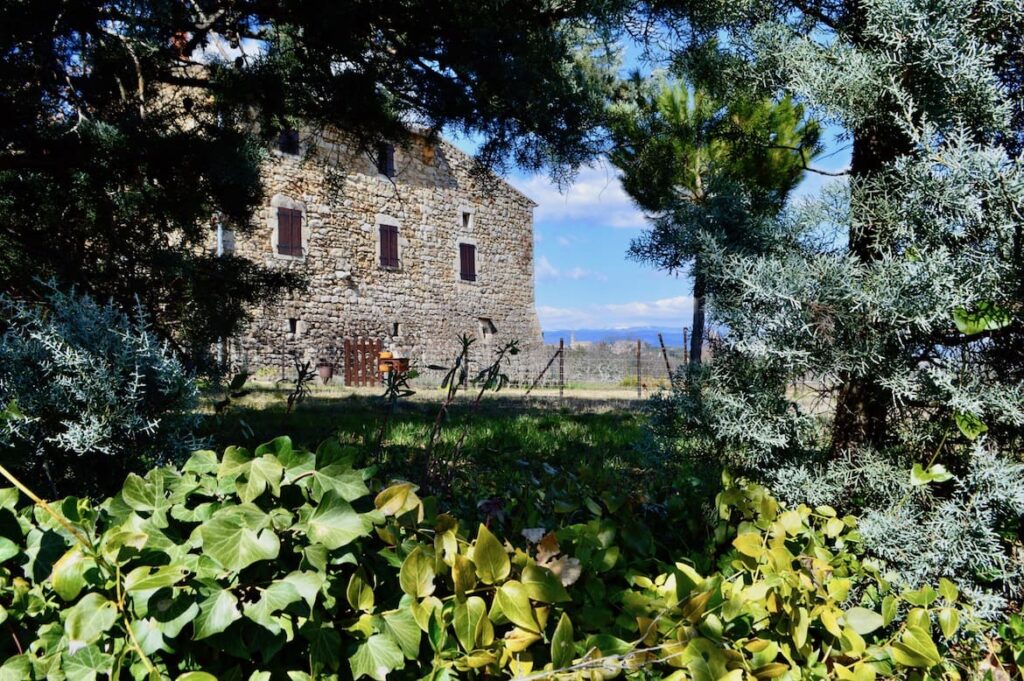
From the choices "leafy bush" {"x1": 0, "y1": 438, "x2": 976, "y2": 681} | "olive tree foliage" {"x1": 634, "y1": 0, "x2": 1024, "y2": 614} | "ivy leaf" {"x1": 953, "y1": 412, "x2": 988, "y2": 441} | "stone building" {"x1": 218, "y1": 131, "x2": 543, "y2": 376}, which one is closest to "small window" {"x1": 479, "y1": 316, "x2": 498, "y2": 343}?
"stone building" {"x1": 218, "y1": 131, "x2": 543, "y2": 376}

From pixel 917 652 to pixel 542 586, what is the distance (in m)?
0.73

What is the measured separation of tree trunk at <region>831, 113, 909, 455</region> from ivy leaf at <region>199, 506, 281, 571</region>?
1.89 metres

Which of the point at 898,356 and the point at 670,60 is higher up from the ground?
the point at 670,60

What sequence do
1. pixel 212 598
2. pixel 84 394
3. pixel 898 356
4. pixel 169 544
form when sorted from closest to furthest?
1. pixel 212 598
2. pixel 169 544
3. pixel 84 394
4. pixel 898 356

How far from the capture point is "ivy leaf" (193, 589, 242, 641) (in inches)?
34.6

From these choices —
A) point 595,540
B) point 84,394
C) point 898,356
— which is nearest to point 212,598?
point 595,540

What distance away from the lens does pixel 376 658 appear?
0.96 metres

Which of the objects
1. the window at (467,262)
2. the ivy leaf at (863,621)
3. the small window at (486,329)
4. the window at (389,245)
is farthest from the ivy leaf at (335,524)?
the small window at (486,329)

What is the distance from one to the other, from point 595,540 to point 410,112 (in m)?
3.96

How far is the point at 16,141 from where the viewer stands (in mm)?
4117

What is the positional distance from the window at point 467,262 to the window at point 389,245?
2208mm

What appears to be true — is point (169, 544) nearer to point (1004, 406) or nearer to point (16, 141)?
point (1004, 406)

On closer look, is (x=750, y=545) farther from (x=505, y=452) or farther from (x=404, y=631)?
(x=505, y=452)

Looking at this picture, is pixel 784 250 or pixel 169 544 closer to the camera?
pixel 169 544
